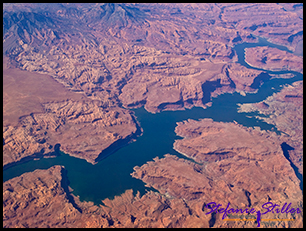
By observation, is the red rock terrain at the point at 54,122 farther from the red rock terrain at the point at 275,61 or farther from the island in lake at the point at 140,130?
the red rock terrain at the point at 275,61

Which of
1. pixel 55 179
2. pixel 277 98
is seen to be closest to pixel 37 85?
pixel 55 179

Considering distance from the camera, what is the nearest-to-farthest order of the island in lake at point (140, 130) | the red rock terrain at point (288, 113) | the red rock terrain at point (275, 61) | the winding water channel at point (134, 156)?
the island in lake at point (140, 130) → the winding water channel at point (134, 156) → the red rock terrain at point (288, 113) → the red rock terrain at point (275, 61)

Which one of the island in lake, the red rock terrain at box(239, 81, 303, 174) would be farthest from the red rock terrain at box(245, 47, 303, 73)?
the red rock terrain at box(239, 81, 303, 174)

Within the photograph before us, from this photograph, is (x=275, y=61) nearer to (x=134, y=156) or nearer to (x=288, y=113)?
(x=288, y=113)

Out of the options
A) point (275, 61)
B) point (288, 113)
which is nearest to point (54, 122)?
point (288, 113)

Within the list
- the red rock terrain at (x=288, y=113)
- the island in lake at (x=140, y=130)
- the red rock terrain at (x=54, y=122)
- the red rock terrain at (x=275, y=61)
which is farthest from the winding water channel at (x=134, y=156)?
the red rock terrain at (x=275, y=61)

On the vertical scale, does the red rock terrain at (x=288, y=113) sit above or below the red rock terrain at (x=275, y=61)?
below
